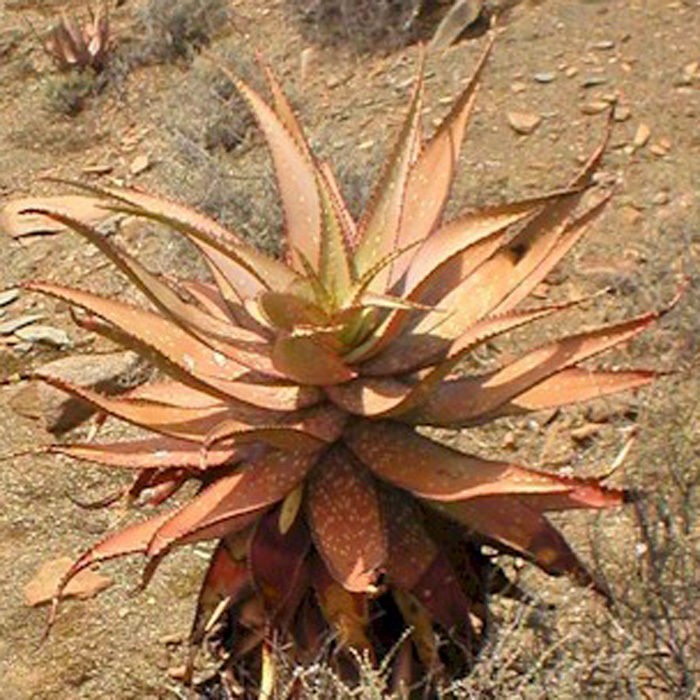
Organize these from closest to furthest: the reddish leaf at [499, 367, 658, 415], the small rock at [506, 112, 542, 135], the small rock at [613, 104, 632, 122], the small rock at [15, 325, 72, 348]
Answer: the reddish leaf at [499, 367, 658, 415] < the small rock at [15, 325, 72, 348] < the small rock at [613, 104, 632, 122] < the small rock at [506, 112, 542, 135]

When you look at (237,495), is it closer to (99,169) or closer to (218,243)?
(218,243)

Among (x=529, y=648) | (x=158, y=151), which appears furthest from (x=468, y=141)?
(x=529, y=648)

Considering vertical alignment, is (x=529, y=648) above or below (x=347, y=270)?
below

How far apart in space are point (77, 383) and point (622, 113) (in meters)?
1.89

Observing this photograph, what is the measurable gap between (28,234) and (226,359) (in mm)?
2570

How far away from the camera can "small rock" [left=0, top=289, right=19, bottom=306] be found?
445 centimetres

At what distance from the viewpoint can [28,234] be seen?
188 inches

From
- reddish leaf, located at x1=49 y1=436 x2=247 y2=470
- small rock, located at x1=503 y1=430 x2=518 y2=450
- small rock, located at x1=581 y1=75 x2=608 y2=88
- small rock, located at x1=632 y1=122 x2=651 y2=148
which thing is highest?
reddish leaf, located at x1=49 y1=436 x2=247 y2=470

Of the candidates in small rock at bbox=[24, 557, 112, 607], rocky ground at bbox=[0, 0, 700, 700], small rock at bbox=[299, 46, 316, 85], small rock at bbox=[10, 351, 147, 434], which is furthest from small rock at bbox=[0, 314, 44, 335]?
small rock at bbox=[299, 46, 316, 85]

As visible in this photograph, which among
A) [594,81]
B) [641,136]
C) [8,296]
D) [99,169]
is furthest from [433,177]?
[99,169]

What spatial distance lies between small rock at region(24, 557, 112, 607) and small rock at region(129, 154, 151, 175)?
6.60 ft

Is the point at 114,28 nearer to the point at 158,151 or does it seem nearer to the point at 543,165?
the point at 158,151

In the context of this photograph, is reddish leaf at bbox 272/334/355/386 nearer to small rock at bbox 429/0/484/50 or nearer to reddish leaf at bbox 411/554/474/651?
reddish leaf at bbox 411/554/474/651

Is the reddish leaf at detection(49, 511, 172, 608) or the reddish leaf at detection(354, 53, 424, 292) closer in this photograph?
the reddish leaf at detection(49, 511, 172, 608)
